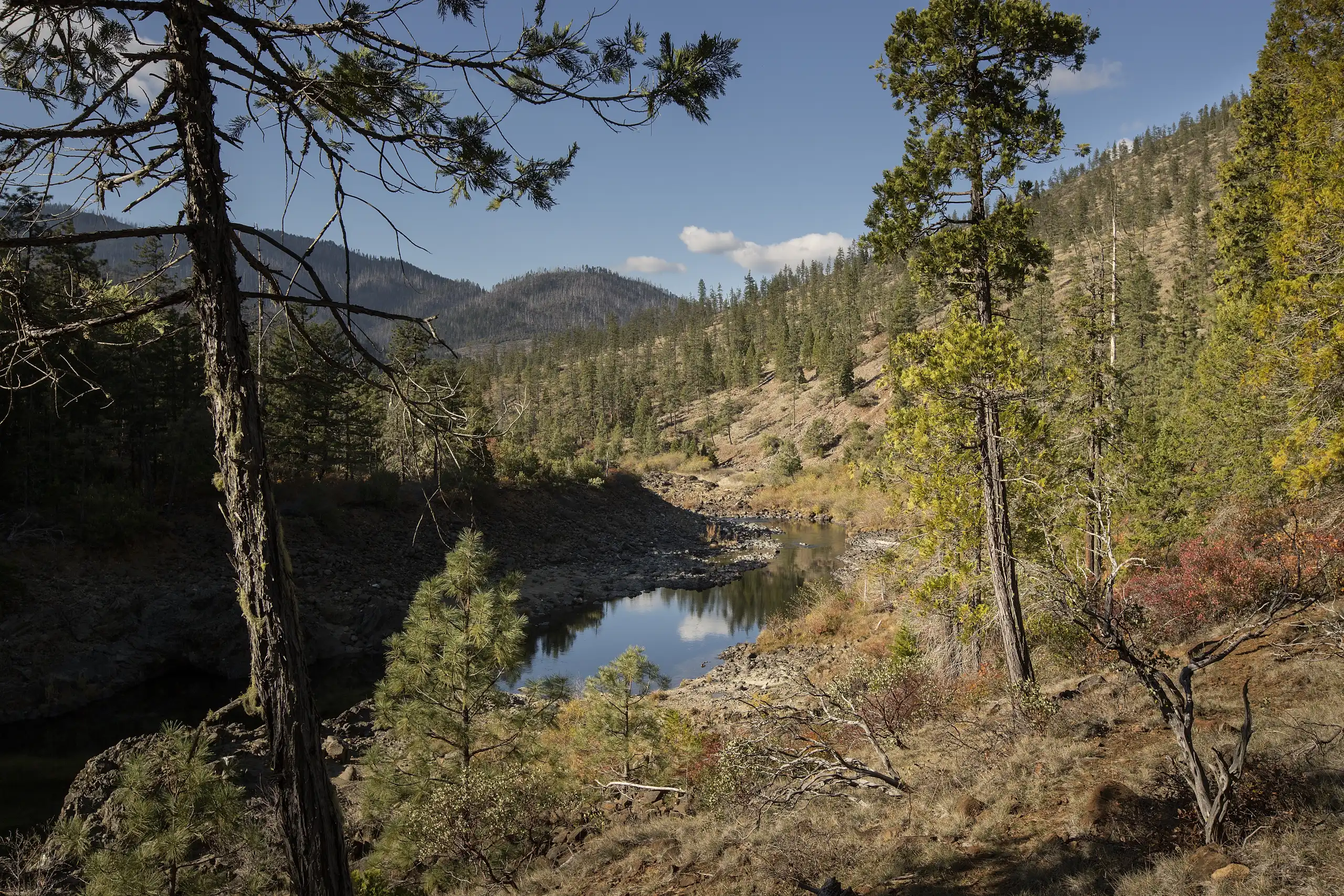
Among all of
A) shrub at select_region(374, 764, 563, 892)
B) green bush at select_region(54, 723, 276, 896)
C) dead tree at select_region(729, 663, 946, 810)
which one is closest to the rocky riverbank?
shrub at select_region(374, 764, 563, 892)

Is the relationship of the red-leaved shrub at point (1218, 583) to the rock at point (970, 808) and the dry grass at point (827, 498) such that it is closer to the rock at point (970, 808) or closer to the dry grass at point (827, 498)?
the rock at point (970, 808)

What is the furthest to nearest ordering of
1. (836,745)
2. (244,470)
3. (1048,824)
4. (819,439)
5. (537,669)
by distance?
(819,439) < (537,669) < (836,745) < (1048,824) < (244,470)

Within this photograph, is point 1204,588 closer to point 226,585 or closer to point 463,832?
point 463,832

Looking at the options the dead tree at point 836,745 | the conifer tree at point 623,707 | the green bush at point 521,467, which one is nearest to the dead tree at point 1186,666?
the dead tree at point 836,745

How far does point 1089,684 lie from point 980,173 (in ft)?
24.6

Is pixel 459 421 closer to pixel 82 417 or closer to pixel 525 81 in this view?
pixel 525 81

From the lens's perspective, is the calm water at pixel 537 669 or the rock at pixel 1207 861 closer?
the rock at pixel 1207 861

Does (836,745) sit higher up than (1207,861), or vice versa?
(1207,861)

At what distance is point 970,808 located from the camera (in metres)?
6.74

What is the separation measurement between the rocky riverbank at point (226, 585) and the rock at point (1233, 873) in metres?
9.13

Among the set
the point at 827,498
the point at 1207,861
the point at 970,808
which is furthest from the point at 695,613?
the point at 827,498

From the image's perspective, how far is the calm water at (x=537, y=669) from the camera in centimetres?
1462

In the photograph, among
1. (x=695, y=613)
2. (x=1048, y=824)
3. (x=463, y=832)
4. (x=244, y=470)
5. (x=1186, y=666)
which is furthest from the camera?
(x=695, y=613)

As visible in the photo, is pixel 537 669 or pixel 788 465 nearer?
pixel 537 669
